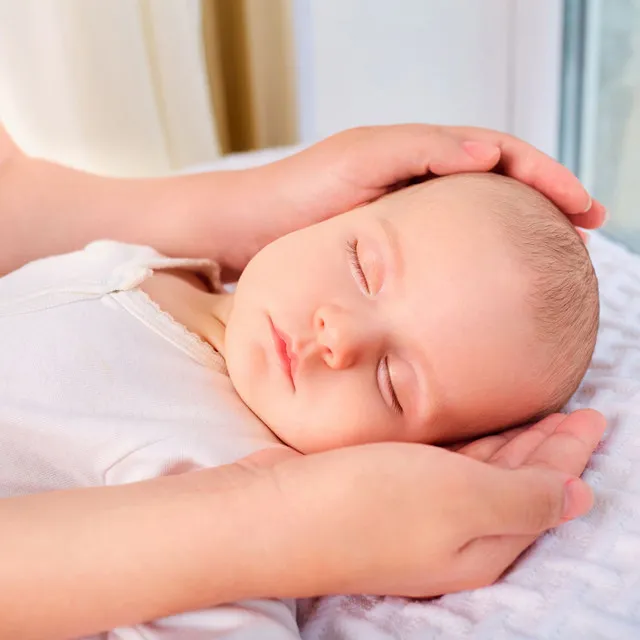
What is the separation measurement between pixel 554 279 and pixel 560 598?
0.42 meters

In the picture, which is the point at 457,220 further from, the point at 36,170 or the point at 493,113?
the point at 493,113

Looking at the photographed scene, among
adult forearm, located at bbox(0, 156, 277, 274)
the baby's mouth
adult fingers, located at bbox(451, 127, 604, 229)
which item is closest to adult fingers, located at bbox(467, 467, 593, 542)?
the baby's mouth

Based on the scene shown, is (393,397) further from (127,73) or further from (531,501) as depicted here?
(127,73)

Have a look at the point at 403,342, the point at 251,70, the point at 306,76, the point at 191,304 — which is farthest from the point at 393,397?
the point at 306,76

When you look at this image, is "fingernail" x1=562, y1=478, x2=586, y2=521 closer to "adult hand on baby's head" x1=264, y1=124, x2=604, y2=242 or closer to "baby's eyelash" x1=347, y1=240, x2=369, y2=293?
"baby's eyelash" x1=347, y1=240, x2=369, y2=293

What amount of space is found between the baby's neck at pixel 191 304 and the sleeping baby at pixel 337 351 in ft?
0.19

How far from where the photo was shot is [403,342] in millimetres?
997

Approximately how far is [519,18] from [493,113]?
332mm

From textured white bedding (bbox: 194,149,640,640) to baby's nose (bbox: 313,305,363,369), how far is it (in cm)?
29

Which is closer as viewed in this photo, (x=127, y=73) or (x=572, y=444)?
(x=572, y=444)

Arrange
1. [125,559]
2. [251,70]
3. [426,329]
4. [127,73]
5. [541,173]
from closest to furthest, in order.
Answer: [125,559]
[426,329]
[541,173]
[127,73]
[251,70]

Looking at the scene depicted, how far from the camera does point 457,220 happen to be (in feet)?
3.39

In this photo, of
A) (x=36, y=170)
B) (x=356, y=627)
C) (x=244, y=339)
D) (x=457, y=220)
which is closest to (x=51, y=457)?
(x=244, y=339)

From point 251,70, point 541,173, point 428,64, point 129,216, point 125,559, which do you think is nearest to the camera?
point 125,559
